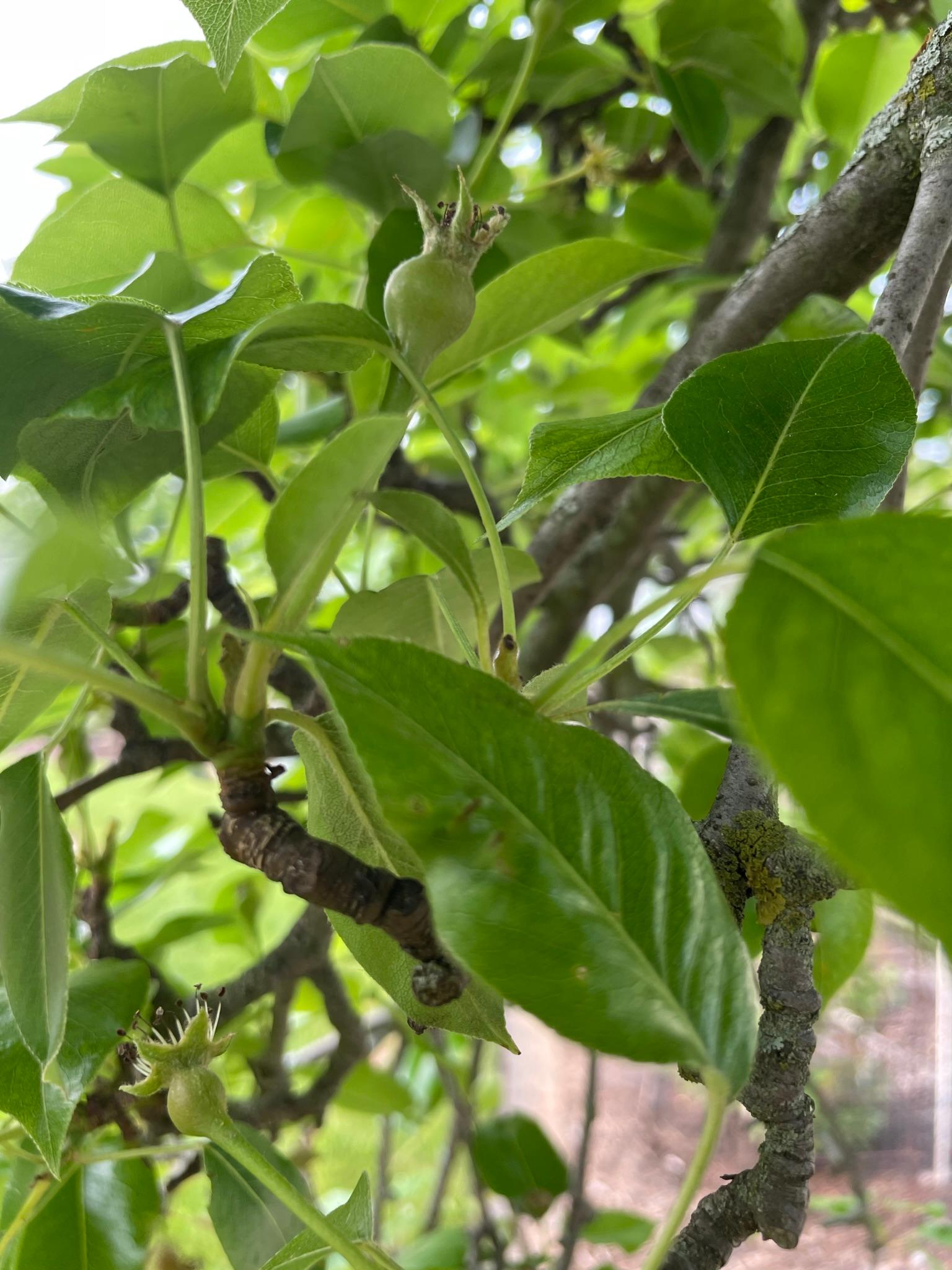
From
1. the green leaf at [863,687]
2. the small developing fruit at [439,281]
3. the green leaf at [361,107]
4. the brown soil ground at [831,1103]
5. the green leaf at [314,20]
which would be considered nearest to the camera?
the green leaf at [863,687]

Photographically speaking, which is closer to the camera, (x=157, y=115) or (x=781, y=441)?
(x=781, y=441)

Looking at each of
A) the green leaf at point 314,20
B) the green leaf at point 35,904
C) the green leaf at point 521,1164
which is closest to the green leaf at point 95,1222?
the green leaf at point 35,904

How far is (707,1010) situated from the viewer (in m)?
0.23

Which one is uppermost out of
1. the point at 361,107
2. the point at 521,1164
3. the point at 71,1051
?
the point at 361,107

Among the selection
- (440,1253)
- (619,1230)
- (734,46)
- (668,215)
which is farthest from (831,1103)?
(734,46)

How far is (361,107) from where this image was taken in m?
0.48

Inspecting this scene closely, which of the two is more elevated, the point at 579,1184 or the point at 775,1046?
the point at 775,1046

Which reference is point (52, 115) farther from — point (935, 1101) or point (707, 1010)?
point (935, 1101)

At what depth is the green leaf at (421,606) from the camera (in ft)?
1.30

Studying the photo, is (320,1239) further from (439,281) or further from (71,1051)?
(439,281)

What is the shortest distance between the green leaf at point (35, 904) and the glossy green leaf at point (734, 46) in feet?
1.87

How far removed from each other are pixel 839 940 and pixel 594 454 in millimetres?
205

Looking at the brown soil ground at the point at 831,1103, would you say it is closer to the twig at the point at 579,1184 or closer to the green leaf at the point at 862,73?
the twig at the point at 579,1184

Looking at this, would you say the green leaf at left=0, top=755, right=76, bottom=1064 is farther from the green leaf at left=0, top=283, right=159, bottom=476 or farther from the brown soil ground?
the brown soil ground
